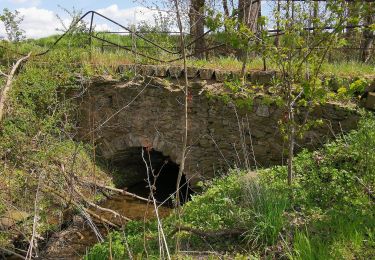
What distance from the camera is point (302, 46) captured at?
178 inches

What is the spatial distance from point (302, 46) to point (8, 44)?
26.7 feet

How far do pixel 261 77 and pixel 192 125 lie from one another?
1691mm

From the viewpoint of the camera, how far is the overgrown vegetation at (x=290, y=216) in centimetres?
369

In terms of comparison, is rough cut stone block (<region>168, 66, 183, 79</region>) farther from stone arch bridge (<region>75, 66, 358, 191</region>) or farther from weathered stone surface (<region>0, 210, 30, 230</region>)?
weathered stone surface (<region>0, 210, 30, 230</region>)

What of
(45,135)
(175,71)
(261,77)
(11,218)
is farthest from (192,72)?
(11,218)

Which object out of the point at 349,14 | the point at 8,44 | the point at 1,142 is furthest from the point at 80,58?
the point at 349,14

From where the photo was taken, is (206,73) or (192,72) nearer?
(206,73)

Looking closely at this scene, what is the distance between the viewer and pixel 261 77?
703 cm

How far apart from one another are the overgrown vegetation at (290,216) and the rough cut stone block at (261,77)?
70.8 inches

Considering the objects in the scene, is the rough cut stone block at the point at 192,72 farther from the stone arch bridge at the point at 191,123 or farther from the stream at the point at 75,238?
the stream at the point at 75,238

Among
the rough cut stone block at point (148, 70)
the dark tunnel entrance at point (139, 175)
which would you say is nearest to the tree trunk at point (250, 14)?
the rough cut stone block at point (148, 70)

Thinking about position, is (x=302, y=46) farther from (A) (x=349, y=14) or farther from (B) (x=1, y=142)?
(B) (x=1, y=142)

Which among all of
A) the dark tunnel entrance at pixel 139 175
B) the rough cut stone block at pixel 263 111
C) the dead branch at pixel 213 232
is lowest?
the dark tunnel entrance at pixel 139 175

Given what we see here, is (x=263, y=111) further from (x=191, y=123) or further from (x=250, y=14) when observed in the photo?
(x=250, y=14)
